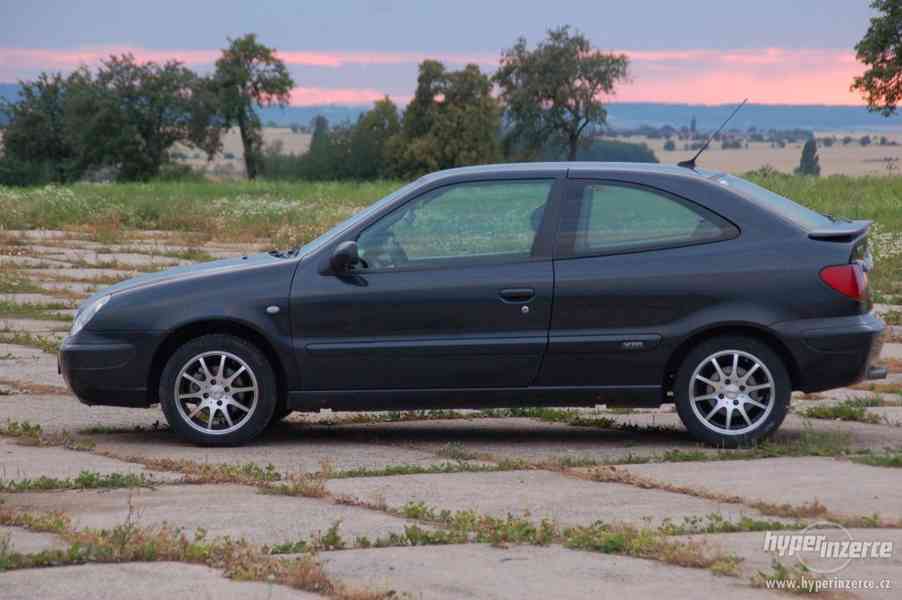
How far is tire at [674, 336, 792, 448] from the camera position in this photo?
8.48 metres

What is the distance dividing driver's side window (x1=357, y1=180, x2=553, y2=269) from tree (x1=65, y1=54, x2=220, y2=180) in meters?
83.5

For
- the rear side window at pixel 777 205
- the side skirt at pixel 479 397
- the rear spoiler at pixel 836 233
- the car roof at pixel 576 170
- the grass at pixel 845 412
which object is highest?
the car roof at pixel 576 170

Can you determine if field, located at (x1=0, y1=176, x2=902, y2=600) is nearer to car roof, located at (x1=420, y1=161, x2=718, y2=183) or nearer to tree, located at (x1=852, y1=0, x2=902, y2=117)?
car roof, located at (x1=420, y1=161, x2=718, y2=183)

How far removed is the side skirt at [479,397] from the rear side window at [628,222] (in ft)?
2.54

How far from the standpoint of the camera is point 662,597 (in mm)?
5191

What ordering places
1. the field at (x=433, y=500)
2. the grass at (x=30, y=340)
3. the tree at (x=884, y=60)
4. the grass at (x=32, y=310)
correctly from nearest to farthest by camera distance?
the field at (x=433, y=500)
the grass at (x=30, y=340)
the grass at (x=32, y=310)
the tree at (x=884, y=60)

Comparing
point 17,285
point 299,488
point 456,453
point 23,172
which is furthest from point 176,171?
point 299,488

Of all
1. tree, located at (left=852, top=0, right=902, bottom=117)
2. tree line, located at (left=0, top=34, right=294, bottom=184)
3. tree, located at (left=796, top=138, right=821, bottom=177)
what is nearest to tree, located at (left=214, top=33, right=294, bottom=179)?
tree line, located at (left=0, top=34, right=294, bottom=184)

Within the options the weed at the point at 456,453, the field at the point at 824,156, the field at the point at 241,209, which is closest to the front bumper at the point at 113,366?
the weed at the point at 456,453

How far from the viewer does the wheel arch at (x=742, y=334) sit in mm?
8578

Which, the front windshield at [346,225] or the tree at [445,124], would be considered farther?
the tree at [445,124]

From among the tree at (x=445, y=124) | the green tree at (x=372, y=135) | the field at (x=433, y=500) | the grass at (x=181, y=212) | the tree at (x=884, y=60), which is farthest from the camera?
the green tree at (x=372, y=135)

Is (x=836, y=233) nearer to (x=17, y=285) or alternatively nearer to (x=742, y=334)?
(x=742, y=334)

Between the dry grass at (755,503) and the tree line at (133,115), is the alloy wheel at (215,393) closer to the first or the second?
the dry grass at (755,503)
